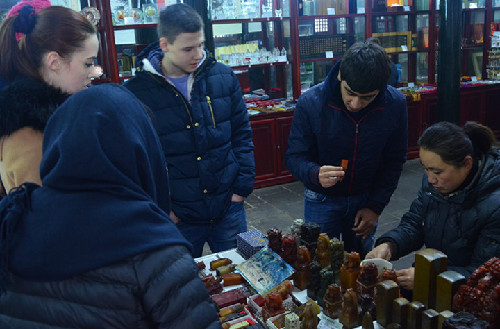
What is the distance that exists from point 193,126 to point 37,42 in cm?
97

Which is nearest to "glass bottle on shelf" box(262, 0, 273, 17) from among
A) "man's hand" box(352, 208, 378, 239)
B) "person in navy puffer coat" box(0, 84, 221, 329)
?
"man's hand" box(352, 208, 378, 239)

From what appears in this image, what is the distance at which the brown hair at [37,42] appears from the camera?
142 centimetres

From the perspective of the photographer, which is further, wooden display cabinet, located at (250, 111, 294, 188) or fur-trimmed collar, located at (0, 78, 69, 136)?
wooden display cabinet, located at (250, 111, 294, 188)

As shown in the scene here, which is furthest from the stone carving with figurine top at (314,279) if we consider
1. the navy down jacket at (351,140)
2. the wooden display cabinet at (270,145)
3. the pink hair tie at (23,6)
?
the wooden display cabinet at (270,145)

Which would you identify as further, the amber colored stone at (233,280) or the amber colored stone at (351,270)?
the amber colored stone at (233,280)

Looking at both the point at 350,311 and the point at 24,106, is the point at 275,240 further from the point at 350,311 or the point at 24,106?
the point at 24,106

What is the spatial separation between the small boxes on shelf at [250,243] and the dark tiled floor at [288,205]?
1.87m

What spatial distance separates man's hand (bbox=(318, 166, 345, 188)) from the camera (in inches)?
83.4

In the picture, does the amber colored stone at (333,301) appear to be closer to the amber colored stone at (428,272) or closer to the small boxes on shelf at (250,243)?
the amber colored stone at (428,272)

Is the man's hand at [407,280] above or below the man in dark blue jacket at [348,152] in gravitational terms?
below

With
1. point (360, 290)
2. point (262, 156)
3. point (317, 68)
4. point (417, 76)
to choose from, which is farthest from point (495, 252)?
point (417, 76)

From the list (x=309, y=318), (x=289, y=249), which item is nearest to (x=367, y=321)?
(x=309, y=318)

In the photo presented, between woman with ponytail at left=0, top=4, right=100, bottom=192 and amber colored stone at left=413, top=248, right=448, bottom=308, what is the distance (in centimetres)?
118

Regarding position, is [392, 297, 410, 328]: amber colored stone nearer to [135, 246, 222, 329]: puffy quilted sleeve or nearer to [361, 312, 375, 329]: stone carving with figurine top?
[361, 312, 375, 329]: stone carving with figurine top
